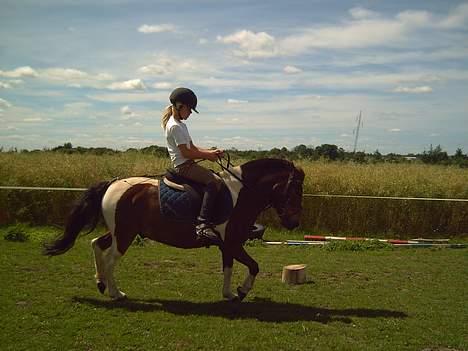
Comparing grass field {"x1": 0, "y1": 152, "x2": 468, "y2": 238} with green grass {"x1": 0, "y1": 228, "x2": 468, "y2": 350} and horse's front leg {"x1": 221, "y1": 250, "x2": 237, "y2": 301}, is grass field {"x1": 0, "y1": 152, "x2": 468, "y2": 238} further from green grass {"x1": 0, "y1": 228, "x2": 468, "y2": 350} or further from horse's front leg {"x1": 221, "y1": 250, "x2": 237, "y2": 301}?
horse's front leg {"x1": 221, "y1": 250, "x2": 237, "y2": 301}

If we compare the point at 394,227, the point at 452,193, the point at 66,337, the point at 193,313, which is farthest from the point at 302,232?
the point at 66,337

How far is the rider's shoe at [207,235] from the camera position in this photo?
6.23 meters

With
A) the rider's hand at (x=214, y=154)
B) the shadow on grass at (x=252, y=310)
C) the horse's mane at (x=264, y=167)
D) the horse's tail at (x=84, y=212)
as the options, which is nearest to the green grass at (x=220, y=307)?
the shadow on grass at (x=252, y=310)

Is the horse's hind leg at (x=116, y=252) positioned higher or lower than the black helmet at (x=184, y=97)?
lower

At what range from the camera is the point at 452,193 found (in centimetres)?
1658

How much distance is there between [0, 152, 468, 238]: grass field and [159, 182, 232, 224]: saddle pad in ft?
29.7

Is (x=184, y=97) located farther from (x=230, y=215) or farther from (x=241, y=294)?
(x=241, y=294)

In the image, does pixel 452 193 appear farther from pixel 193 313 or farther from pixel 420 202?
pixel 193 313

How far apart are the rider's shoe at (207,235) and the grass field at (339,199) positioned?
8933 millimetres

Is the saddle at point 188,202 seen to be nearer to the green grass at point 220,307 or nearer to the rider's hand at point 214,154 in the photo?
the rider's hand at point 214,154

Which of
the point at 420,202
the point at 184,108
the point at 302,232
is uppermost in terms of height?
the point at 184,108

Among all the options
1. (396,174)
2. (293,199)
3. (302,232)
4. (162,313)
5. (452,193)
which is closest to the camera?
(162,313)

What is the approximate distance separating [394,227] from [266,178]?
10.2 m

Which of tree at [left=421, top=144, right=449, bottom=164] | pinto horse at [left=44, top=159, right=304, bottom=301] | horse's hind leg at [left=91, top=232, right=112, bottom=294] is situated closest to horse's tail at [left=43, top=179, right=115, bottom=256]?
pinto horse at [left=44, top=159, right=304, bottom=301]
